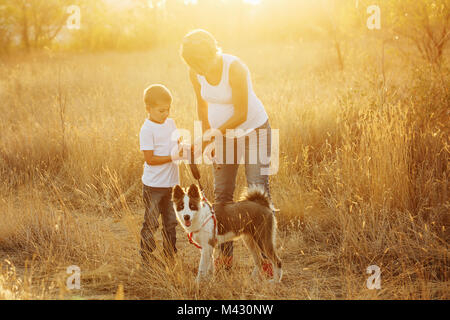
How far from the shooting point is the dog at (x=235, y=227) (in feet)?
10.3

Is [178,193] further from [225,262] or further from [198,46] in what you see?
[198,46]

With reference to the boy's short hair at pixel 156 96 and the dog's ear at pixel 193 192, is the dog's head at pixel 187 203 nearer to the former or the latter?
the dog's ear at pixel 193 192

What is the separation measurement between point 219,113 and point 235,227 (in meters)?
0.91

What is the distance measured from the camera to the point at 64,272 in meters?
3.55

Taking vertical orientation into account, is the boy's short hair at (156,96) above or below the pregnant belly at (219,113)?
above

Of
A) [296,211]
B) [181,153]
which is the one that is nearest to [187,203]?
[181,153]

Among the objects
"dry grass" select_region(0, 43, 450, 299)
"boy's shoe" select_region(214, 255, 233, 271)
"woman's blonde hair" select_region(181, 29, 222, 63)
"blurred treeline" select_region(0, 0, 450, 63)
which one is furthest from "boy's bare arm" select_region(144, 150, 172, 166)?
"blurred treeline" select_region(0, 0, 450, 63)

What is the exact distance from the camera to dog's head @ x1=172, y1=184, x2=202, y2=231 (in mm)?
2959

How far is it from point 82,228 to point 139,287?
4.18 feet

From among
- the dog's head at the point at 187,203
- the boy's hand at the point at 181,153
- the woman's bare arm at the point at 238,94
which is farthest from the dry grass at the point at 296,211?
the woman's bare arm at the point at 238,94

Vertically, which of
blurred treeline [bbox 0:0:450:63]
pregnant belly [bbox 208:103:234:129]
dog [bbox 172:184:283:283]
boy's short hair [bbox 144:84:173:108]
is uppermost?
blurred treeline [bbox 0:0:450:63]

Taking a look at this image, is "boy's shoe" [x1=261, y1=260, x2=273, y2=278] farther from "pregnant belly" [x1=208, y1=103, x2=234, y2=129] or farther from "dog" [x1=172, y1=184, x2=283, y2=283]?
"pregnant belly" [x1=208, y1=103, x2=234, y2=129]

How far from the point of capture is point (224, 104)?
327 centimetres

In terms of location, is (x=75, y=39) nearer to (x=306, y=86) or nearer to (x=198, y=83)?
(x=306, y=86)
